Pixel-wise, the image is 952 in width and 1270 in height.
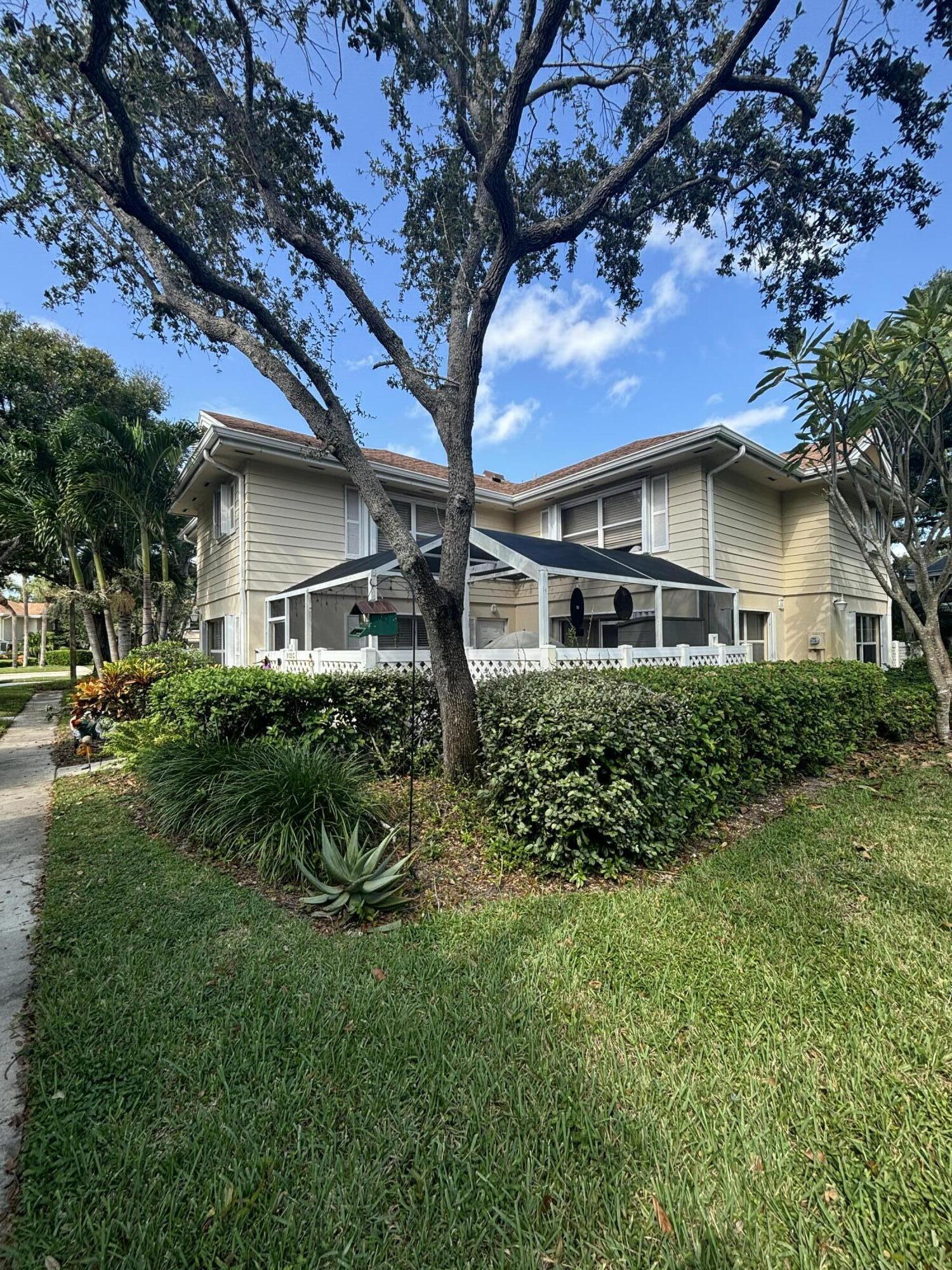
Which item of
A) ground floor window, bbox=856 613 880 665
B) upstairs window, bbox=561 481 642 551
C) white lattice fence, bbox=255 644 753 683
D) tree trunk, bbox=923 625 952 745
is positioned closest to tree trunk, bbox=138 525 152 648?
white lattice fence, bbox=255 644 753 683

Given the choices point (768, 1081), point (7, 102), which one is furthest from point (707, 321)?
point (768, 1081)

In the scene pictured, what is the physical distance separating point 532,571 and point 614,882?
490 cm

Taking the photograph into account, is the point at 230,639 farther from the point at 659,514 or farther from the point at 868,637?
the point at 868,637

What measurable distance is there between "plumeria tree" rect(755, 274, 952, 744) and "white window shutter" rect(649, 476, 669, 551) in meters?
2.98

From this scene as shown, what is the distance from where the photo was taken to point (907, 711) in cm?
827

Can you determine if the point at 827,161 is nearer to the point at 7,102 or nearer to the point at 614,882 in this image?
the point at 614,882

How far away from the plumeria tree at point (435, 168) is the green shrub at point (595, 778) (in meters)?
1.06

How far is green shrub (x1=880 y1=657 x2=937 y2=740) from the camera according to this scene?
8.12 meters

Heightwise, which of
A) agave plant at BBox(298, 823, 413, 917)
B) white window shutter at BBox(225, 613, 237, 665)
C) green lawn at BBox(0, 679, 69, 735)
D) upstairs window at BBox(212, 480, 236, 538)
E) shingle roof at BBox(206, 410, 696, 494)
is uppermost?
shingle roof at BBox(206, 410, 696, 494)

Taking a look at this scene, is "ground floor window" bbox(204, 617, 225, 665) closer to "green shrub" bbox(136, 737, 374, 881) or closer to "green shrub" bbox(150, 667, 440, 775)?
"green shrub" bbox(150, 667, 440, 775)

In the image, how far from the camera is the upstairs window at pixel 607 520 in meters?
12.5

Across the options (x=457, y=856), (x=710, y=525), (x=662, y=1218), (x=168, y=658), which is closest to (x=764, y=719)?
(x=457, y=856)

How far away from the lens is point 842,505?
9133mm

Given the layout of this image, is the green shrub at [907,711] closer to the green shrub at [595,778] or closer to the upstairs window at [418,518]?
the green shrub at [595,778]
